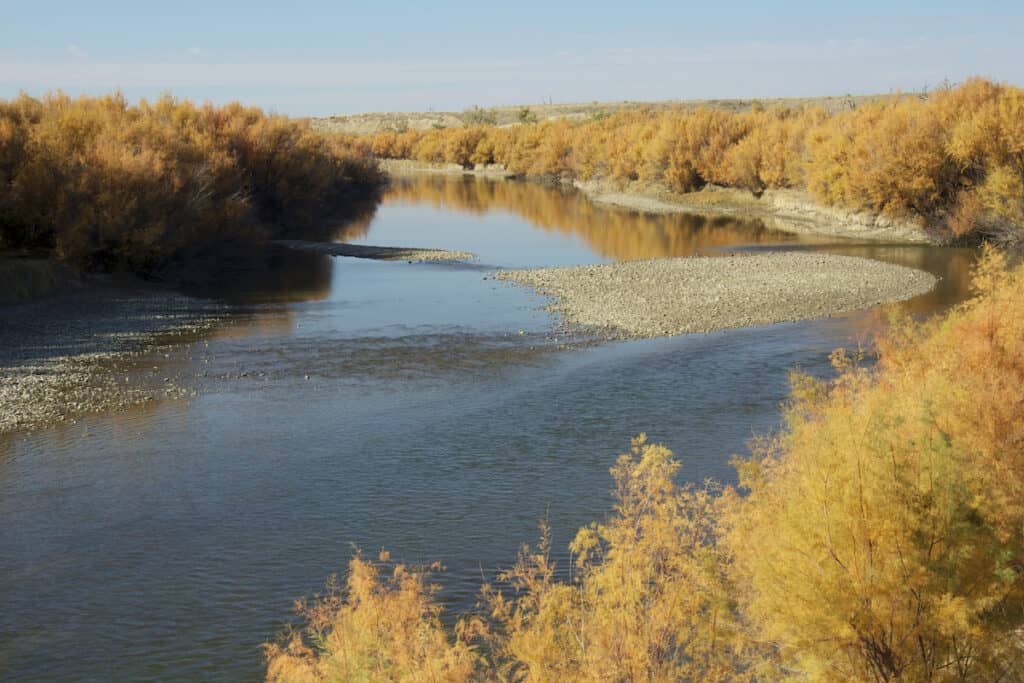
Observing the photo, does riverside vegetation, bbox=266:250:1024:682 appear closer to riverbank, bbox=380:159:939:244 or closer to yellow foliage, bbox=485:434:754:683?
yellow foliage, bbox=485:434:754:683

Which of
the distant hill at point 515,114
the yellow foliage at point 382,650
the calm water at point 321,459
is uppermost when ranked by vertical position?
the distant hill at point 515,114

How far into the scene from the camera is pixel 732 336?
26.5 metres

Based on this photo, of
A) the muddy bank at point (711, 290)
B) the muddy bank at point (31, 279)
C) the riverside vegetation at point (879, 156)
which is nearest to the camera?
the muddy bank at point (711, 290)

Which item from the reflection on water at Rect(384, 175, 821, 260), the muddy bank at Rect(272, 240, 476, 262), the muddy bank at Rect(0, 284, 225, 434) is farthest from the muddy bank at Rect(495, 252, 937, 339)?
the muddy bank at Rect(0, 284, 225, 434)

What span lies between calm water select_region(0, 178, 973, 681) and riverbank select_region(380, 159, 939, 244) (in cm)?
1543

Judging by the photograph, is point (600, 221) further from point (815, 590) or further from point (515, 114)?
point (515, 114)

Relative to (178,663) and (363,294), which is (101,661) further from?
(363,294)

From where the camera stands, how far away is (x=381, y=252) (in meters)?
44.8

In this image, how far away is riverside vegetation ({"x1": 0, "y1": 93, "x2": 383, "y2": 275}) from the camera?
104 feet

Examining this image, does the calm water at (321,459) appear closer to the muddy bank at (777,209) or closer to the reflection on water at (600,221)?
the reflection on water at (600,221)

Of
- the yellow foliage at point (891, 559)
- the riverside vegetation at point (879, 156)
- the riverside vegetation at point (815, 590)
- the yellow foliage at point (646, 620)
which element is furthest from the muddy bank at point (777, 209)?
the yellow foliage at point (646, 620)

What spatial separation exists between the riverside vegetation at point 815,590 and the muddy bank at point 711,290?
1715 centimetres

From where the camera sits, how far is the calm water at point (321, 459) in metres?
12.1

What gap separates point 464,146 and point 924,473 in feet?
355
